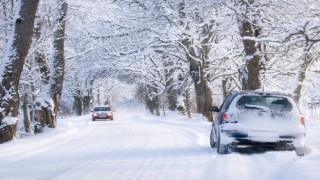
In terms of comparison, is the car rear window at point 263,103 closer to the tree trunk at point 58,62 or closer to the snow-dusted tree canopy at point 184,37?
the snow-dusted tree canopy at point 184,37

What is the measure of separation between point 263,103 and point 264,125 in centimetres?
84

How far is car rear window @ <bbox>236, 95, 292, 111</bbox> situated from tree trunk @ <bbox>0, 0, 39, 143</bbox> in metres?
7.09

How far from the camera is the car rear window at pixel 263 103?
11.3 m

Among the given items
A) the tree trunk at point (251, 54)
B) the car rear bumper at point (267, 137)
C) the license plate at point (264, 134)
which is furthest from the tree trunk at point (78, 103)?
the license plate at point (264, 134)

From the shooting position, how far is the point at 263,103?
11.7 meters

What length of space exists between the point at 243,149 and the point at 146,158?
309cm

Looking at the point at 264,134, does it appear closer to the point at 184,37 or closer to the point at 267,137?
the point at 267,137

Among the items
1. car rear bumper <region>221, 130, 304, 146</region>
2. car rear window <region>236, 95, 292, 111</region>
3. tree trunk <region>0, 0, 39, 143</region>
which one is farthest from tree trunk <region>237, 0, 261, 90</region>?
car rear bumper <region>221, 130, 304, 146</region>

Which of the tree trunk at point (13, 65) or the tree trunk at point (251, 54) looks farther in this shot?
the tree trunk at point (251, 54)

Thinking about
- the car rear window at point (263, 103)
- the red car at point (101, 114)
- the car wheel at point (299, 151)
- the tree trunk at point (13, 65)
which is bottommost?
the car wheel at point (299, 151)

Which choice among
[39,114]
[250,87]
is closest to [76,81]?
[39,114]

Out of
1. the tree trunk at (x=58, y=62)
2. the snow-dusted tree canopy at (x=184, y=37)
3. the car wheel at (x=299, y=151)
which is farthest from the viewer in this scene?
the tree trunk at (x=58, y=62)

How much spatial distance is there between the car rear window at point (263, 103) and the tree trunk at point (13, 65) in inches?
279

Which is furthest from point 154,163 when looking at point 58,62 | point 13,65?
point 58,62
